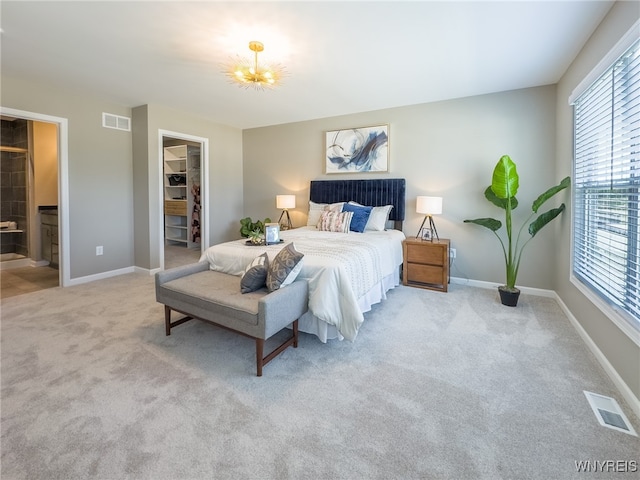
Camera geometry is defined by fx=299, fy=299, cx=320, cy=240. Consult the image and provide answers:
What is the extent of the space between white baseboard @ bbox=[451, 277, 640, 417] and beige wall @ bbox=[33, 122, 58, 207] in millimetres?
6555

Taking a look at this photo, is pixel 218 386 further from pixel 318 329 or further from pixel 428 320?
pixel 428 320

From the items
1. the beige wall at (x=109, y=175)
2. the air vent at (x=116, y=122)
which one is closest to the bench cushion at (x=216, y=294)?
the beige wall at (x=109, y=175)

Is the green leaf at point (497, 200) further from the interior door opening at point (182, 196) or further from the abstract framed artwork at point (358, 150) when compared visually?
the interior door opening at point (182, 196)

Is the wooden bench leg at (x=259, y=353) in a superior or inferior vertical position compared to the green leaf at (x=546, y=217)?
inferior

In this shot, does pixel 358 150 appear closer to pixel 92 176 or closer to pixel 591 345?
pixel 591 345

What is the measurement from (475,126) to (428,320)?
2609mm

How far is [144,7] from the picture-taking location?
212 cm

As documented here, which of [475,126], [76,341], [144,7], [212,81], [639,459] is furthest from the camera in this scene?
[475,126]

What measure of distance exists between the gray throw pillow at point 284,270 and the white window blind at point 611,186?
2.05m

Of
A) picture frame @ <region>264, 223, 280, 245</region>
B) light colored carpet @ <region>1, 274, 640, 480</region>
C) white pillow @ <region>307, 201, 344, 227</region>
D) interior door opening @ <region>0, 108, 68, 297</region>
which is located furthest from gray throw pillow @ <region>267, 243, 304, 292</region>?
interior door opening @ <region>0, 108, 68, 297</region>

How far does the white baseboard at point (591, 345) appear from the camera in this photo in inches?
66.8

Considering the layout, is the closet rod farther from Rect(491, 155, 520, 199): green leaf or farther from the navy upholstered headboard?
Rect(491, 155, 520, 199): green leaf

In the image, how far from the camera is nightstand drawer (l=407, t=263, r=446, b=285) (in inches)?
148

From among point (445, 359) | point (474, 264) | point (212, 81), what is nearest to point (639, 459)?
point (445, 359)
